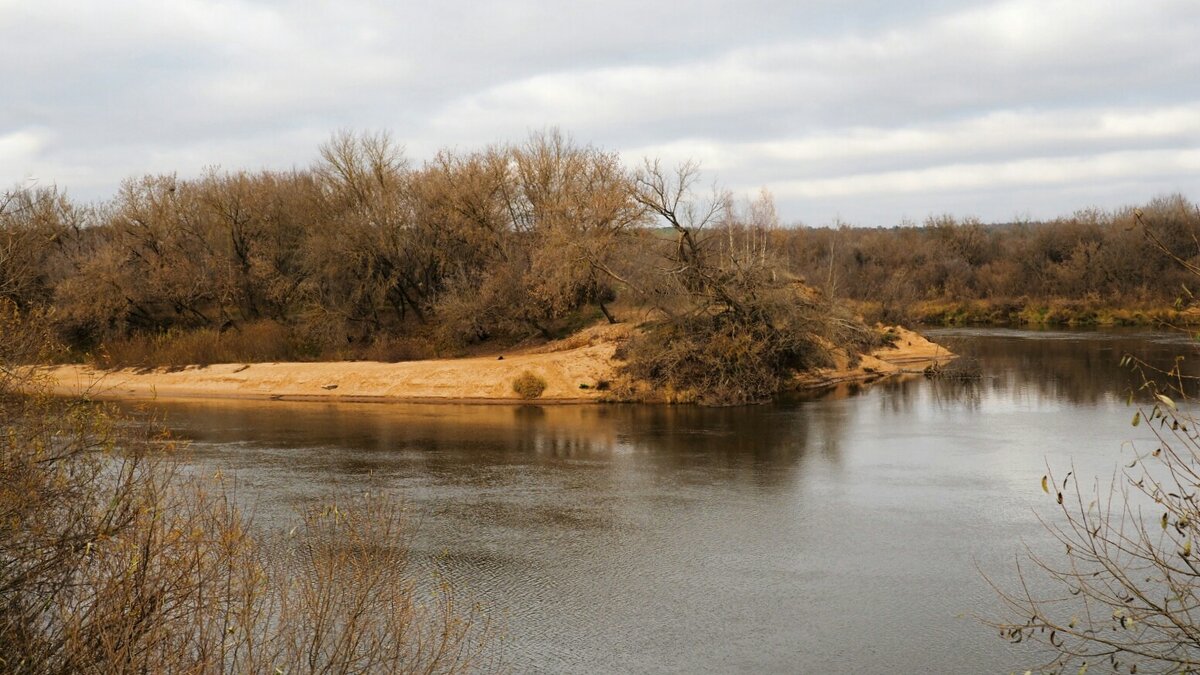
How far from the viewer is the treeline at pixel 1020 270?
5953 cm

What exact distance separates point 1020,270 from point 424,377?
49.4m

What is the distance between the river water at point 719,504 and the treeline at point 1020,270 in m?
25.0

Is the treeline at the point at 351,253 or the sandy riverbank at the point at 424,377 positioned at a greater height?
the treeline at the point at 351,253

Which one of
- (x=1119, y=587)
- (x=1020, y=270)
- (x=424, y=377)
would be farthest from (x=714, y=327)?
(x=1020, y=270)

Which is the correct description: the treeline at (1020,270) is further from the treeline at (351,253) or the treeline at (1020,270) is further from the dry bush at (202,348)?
the dry bush at (202,348)

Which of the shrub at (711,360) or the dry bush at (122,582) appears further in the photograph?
the shrub at (711,360)

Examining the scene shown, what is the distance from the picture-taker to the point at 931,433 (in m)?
25.4

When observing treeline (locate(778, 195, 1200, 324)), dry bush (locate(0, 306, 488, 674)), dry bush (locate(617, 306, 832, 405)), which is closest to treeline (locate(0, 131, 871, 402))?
dry bush (locate(617, 306, 832, 405))

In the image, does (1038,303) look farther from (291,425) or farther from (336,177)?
(291,425)

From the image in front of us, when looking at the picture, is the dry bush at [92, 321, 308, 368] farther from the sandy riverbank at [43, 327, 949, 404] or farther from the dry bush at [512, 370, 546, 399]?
the dry bush at [512, 370, 546, 399]

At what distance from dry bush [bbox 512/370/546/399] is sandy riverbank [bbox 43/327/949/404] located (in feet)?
0.67

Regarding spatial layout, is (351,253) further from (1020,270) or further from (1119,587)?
(1020,270)

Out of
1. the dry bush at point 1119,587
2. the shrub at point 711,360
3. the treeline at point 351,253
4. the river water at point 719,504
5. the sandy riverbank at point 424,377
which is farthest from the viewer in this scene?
the treeline at point 351,253

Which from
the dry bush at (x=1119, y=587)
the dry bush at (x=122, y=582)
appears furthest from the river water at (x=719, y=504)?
the dry bush at (x=122, y=582)
